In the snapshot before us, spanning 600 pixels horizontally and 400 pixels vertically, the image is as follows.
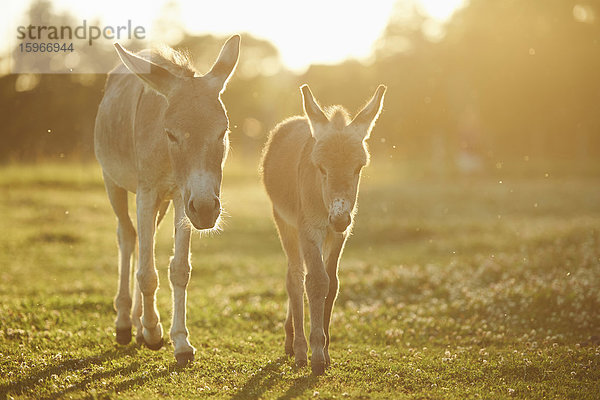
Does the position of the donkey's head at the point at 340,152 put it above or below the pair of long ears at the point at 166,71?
below

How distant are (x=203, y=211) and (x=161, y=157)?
4.76 ft

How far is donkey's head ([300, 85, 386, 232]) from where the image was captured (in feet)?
21.0

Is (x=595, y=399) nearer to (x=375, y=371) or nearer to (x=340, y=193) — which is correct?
(x=375, y=371)

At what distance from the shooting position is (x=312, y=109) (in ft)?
23.1

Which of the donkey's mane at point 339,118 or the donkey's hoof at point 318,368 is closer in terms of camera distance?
the donkey's hoof at point 318,368

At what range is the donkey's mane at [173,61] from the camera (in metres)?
6.94

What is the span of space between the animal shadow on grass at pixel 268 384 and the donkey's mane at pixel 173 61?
138 inches

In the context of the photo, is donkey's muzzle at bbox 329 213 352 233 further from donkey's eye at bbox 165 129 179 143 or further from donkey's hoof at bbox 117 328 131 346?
donkey's hoof at bbox 117 328 131 346

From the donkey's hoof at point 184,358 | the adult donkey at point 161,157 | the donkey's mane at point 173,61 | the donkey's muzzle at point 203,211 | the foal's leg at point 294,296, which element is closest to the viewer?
the donkey's muzzle at point 203,211

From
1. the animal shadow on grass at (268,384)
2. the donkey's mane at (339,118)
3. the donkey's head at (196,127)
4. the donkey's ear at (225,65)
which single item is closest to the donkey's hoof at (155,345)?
the animal shadow on grass at (268,384)

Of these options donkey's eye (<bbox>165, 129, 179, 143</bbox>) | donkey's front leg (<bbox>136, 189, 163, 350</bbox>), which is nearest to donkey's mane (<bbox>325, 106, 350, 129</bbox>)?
donkey's eye (<bbox>165, 129, 179, 143</bbox>)

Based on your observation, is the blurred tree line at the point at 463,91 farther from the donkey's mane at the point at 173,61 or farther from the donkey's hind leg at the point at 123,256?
the donkey's mane at the point at 173,61

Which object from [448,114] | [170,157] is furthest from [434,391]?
[448,114]

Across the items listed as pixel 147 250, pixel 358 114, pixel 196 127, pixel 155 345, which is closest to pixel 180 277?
pixel 147 250
